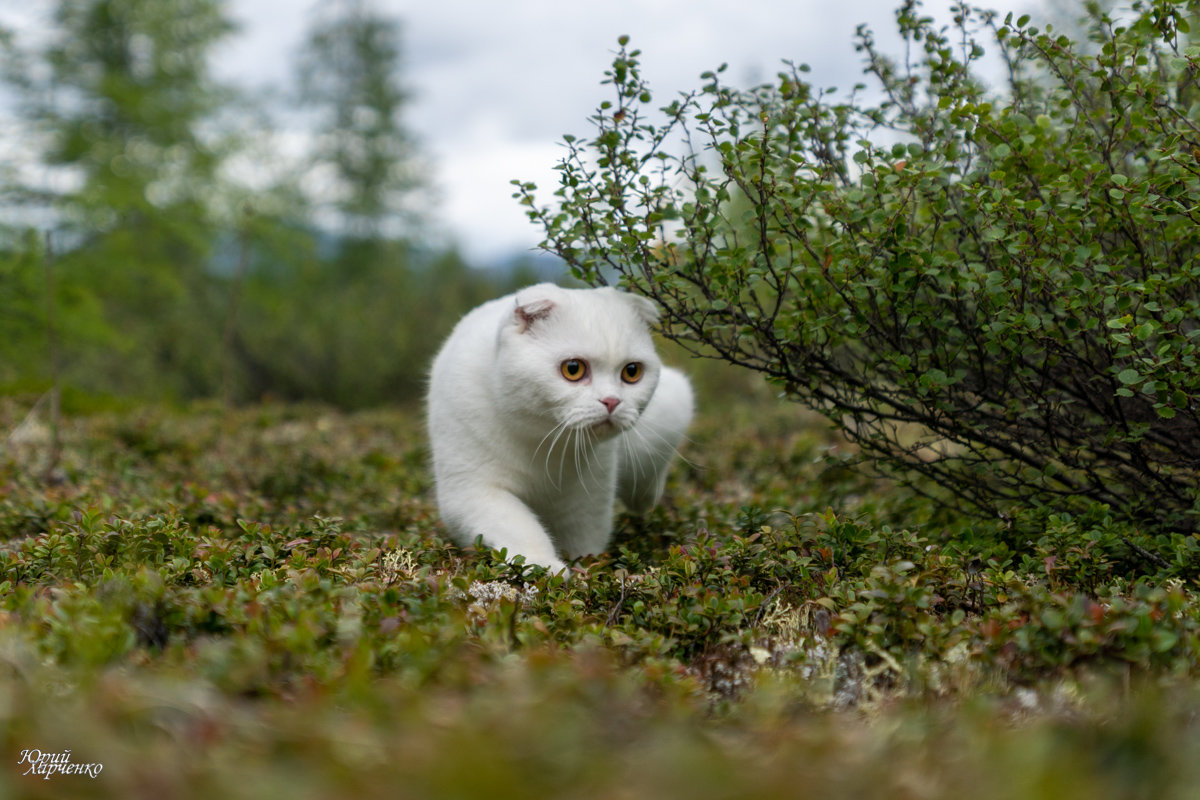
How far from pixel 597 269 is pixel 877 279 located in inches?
42.9

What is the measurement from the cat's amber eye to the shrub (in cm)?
38

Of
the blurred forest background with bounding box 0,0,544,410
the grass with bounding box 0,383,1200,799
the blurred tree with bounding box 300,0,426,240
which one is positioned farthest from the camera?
the blurred tree with bounding box 300,0,426,240

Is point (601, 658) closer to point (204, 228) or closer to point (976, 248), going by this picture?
point (976, 248)

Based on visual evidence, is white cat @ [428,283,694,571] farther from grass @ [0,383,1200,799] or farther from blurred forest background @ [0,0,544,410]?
blurred forest background @ [0,0,544,410]

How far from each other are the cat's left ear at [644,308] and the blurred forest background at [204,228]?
106 inches

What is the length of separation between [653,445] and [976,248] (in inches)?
63.4

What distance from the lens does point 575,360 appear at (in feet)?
10.5

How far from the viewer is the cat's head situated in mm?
3146

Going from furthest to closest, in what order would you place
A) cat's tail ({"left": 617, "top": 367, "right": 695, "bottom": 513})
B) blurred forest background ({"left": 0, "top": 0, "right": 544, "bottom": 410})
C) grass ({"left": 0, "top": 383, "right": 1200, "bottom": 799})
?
blurred forest background ({"left": 0, "top": 0, "right": 544, "bottom": 410}) → cat's tail ({"left": 617, "top": 367, "right": 695, "bottom": 513}) → grass ({"left": 0, "top": 383, "right": 1200, "bottom": 799})

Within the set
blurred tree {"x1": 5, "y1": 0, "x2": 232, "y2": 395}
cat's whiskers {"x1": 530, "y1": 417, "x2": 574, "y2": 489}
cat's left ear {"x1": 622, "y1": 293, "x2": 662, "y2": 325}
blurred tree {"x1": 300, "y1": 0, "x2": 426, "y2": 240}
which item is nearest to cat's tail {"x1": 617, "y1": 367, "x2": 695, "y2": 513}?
cat's whiskers {"x1": 530, "y1": 417, "x2": 574, "y2": 489}

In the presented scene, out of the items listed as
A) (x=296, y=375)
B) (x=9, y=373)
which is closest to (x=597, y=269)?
(x=296, y=375)

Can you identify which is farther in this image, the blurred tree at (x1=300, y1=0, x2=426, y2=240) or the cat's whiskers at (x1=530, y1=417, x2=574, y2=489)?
the blurred tree at (x1=300, y1=0, x2=426, y2=240)
